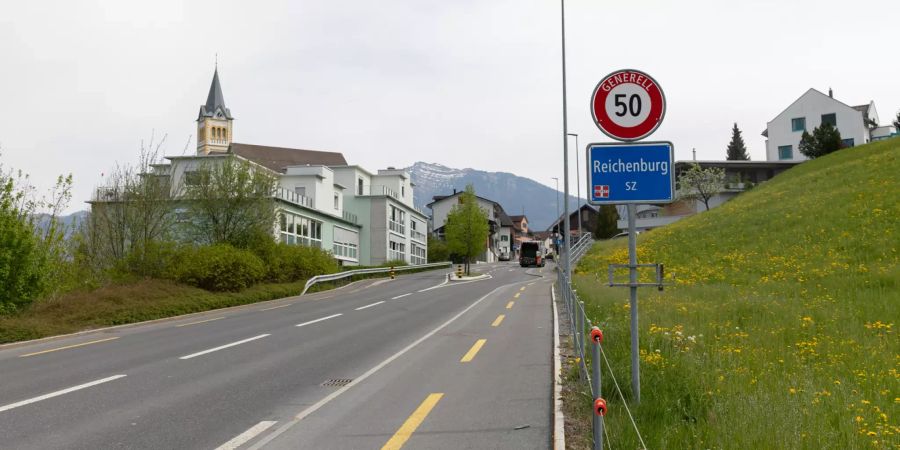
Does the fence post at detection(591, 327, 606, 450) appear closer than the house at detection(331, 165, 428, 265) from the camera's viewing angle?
Yes

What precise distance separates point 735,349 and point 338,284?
33945mm

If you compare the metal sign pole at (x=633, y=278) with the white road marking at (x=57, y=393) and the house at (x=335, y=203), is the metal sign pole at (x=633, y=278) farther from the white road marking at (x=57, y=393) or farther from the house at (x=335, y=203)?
the house at (x=335, y=203)

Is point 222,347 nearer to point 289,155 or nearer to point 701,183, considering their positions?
point 701,183

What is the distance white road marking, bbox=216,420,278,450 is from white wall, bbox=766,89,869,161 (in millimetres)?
78988

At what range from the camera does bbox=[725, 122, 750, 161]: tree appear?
120062mm

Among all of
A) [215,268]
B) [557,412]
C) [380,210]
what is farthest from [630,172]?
[380,210]

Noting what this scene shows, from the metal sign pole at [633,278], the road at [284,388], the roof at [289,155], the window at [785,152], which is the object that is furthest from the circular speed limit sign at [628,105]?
the window at [785,152]

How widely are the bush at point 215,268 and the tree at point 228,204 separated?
3667mm

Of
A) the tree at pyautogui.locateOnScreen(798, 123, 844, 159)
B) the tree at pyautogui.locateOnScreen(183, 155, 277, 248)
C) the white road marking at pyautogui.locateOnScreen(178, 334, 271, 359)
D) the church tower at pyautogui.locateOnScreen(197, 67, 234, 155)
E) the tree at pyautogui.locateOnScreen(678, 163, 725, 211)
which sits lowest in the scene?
the white road marking at pyautogui.locateOnScreen(178, 334, 271, 359)

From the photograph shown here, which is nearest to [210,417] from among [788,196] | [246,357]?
[246,357]

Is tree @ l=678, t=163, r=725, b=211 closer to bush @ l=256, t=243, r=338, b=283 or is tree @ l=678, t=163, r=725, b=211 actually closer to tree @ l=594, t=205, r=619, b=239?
tree @ l=594, t=205, r=619, b=239

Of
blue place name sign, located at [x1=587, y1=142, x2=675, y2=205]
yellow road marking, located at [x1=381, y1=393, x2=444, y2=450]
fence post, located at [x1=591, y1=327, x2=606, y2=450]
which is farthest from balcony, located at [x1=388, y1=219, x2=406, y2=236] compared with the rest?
fence post, located at [x1=591, y1=327, x2=606, y2=450]

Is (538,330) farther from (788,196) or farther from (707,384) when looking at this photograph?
(788,196)

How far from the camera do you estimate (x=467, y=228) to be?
6125 cm
